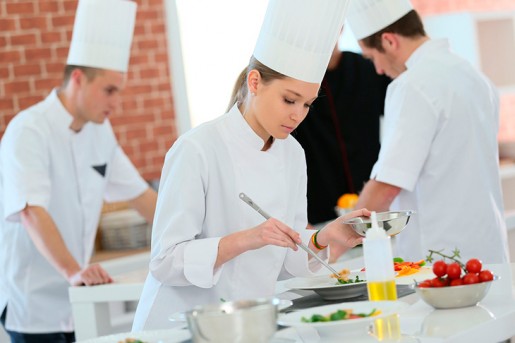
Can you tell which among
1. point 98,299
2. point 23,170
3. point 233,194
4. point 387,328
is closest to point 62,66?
point 23,170

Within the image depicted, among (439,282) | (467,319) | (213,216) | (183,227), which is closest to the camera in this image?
(467,319)

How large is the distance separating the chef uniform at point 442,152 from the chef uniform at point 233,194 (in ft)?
2.07

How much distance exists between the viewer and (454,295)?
203 centimetres

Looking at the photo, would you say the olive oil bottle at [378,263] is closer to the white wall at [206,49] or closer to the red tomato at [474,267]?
the red tomato at [474,267]

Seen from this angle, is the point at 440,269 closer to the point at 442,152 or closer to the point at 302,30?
the point at 302,30

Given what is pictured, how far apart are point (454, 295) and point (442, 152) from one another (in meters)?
1.19

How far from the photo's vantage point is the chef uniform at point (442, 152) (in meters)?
3.14

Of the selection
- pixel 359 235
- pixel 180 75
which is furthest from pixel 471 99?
pixel 180 75

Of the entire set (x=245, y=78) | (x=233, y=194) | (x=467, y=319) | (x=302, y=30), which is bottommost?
(x=467, y=319)

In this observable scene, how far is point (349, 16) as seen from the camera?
3393mm

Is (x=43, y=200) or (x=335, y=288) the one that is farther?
(x=43, y=200)

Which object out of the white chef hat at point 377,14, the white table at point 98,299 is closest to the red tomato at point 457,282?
the white table at point 98,299

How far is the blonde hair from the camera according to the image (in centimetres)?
247

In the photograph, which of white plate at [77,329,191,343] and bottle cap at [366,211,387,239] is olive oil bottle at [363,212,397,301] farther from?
white plate at [77,329,191,343]
